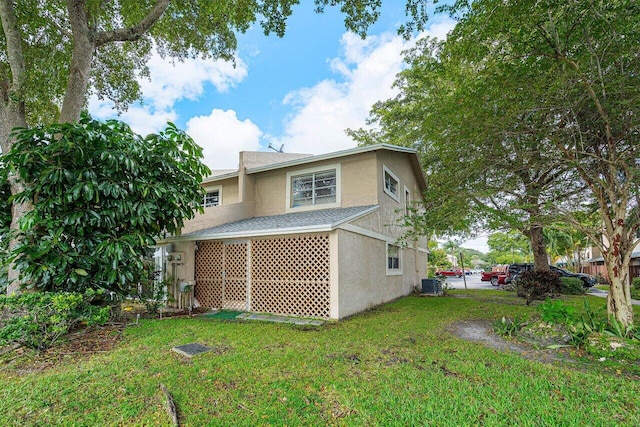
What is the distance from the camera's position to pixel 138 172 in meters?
7.43

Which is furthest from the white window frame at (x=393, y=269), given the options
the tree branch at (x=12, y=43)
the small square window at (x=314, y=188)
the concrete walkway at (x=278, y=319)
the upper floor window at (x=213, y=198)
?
the tree branch at (x=12, y=43)

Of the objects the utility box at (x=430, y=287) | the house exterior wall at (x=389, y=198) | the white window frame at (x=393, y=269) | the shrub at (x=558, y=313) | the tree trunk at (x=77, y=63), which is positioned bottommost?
the utility box at (x=430, y=287)

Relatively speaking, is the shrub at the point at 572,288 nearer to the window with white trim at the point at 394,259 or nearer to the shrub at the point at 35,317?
the window with white trim at the point at 394,259

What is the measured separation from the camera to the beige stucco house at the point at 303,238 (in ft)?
27.3

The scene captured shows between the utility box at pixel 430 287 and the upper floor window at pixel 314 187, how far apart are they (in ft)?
23.2

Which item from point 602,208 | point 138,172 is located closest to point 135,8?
point 138,172

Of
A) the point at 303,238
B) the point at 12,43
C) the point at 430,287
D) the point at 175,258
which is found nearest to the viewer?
the point at 12,43

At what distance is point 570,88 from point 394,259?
8019 millimetres

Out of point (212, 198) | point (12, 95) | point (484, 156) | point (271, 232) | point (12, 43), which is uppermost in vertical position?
point (12, 43)

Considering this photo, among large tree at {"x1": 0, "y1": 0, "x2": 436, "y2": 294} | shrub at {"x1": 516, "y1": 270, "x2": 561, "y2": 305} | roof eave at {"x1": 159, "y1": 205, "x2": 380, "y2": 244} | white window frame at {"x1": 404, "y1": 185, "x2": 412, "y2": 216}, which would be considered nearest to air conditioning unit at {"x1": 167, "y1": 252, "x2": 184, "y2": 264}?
roof eave at {"x1": 159, "y1": 205, "x2": 380, "y2": 244}

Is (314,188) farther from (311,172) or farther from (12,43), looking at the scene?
(12,43)

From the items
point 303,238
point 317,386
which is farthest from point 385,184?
point 317,386

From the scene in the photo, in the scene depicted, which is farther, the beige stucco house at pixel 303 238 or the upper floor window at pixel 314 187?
the upper floor window at pixel 314 187

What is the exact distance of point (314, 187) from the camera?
11523 millimetres
